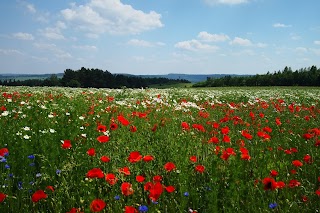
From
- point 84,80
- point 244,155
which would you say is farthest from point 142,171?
point 84,80

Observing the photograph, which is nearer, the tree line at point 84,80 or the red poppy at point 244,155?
the red poppy at point 244,155

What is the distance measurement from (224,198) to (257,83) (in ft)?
316

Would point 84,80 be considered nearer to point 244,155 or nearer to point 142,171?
point 142,171

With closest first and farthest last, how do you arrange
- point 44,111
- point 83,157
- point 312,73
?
point 83,157, point 44,111, point 312,73

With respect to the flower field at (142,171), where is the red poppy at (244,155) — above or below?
above

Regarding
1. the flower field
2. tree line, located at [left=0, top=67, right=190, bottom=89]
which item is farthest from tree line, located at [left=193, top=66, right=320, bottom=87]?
the flower field

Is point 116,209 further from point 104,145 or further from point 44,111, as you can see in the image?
point 44,111

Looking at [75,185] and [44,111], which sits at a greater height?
[44,111]

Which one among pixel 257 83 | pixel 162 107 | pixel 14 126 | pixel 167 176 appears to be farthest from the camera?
pixel 257 83

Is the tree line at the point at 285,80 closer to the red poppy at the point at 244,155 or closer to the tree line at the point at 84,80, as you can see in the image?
the tree line at the point at 84,80

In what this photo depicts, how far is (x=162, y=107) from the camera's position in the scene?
9.67 meters

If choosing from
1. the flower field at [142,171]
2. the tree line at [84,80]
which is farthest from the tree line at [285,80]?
the flower field at [142,171]

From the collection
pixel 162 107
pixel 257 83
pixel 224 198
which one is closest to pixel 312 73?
pixel 257 83

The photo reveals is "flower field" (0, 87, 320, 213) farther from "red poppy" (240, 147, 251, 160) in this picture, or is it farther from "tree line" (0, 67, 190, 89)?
"tree line" (0, 67, 190, 89)
